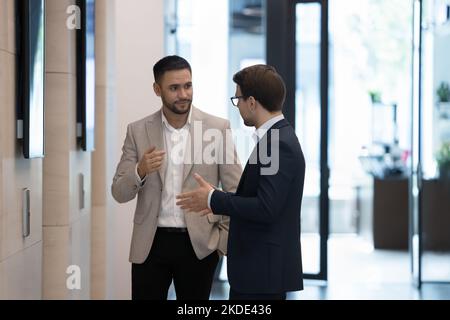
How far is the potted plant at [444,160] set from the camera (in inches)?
296

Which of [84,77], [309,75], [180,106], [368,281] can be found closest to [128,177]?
[180,106]

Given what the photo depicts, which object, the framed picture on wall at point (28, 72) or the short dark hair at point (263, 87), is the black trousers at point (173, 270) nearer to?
the framed picture on wall at point (28, 72)

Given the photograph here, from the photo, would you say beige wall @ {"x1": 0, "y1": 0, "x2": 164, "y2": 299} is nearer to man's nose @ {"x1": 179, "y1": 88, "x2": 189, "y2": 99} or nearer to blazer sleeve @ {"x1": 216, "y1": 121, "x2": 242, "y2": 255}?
man's nose @ {"x1": 179, "y1": 88, "x2": 189, "y2": 99}

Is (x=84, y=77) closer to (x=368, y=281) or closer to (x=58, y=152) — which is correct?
(x=58, y=152)

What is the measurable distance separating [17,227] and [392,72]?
1076cm

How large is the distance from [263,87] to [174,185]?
2.34 feet

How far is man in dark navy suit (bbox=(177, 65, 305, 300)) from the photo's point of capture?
110 inches

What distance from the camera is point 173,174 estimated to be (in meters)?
3.40

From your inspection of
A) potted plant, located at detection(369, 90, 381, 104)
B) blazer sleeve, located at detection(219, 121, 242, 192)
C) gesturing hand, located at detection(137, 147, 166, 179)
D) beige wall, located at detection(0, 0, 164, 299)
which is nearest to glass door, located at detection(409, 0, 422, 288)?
beige wall, located at detection(0, 0, 164, 299)

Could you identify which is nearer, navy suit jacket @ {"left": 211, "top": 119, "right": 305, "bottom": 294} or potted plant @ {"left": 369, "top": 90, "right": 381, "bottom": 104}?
navy suit jacket @ {"left": 211, "top": 119, "right": 305, "bottom": 294}

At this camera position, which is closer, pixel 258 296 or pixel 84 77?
pixel 258 296

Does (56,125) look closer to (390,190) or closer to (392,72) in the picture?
(390,190)

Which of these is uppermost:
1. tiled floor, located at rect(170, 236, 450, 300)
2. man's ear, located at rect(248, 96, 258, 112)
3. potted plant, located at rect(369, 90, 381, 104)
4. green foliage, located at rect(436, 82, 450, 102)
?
potted plant, located at rect(369, 90, 381, 104)

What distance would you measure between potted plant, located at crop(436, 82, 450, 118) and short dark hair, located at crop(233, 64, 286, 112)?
15.8ft
